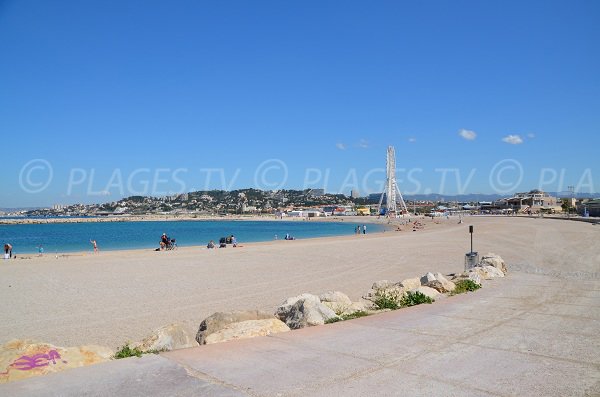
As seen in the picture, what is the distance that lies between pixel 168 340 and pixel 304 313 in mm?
2281

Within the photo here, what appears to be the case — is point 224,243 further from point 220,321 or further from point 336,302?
point 220,321

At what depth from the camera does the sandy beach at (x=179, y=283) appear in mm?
10345

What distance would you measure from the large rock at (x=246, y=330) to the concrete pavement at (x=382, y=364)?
0.28 m

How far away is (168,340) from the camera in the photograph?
5.35m

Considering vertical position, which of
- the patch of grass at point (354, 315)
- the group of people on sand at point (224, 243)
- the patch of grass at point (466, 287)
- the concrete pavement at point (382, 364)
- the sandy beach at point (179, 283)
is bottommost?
the group of people on sand at point (224, 243)

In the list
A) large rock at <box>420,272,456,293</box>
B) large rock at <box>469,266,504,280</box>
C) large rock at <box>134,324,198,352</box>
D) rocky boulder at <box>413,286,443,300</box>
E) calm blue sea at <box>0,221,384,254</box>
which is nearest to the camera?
large rock at <box>134,324,198,352</box>

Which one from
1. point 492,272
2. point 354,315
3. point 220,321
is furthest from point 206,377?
point 492,272

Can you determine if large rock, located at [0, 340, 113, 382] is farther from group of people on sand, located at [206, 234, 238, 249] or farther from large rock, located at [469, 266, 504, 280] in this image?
group of people on sand, located at [206, 234, 238, 249]

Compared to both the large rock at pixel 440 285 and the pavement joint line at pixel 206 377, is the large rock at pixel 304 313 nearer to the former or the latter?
the pavement joint line at pixel 206 377

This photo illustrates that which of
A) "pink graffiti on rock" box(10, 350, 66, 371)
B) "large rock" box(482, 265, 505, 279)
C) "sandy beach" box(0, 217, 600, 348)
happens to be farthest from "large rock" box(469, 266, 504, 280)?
"pink graffiti on rock" box(10, 350, 66, 371)

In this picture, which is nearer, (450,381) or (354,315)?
(450,381)

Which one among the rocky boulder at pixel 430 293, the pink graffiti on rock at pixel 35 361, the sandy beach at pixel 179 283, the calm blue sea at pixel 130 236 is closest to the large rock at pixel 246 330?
the sandy beach at pixel 179 283

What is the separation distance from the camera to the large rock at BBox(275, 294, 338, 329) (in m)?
6.76

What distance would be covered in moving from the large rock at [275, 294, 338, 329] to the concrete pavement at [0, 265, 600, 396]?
1.94 feet
